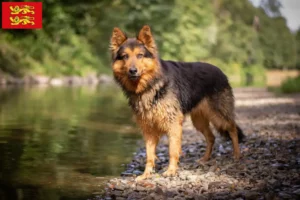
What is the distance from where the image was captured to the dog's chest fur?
620cm

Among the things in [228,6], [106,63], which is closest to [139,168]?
[106,63]

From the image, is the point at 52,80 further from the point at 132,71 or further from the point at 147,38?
the point at 132,71

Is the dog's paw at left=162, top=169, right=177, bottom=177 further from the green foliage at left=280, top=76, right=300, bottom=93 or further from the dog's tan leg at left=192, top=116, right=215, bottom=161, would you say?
the green foliage at left=280, top=76, right=300, bottom=93

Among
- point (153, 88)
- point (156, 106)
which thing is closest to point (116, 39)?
point (153, 88)

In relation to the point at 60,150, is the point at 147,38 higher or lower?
higher

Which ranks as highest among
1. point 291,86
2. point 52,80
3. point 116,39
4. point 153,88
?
point 116,39

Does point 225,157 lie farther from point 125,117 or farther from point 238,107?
point 238,107

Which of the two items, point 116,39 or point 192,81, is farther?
point 192,81

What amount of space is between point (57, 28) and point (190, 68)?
34.1m

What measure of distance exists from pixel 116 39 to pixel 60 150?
9.22 ft

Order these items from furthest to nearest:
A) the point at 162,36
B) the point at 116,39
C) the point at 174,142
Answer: the point at 162,36 → the point at 174,142 → the point at 116,39

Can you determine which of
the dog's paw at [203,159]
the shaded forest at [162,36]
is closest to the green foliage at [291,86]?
the dog's paw at [203,159]

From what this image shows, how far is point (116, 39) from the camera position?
6.23 metres

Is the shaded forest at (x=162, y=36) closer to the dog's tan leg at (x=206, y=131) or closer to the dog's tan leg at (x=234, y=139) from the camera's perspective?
the dog's tan leg at (x=206, y=131)
